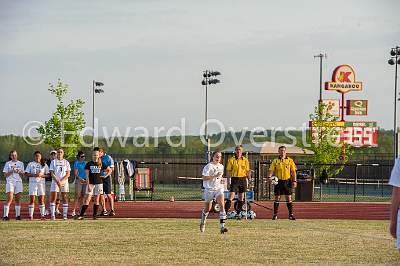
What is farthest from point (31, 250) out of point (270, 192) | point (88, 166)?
point (270, 192)

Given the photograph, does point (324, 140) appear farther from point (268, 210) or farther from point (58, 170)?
point (58, 170)

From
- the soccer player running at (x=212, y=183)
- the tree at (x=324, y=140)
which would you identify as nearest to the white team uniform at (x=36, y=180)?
the soccer player running at (x=212, y=183)

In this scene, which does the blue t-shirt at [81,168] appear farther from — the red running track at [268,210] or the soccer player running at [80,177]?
the red running track at [268,210]

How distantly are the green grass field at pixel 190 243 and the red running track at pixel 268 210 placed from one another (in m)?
3.95

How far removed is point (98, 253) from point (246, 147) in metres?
33.4

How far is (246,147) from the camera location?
48500 millimetres

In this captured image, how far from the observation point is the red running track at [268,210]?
88.9 ft

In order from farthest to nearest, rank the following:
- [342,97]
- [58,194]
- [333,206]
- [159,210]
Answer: [342,97] → [333,206] → [159,210] → [58,194]

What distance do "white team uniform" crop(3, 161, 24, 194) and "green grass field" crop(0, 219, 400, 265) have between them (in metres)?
1.61

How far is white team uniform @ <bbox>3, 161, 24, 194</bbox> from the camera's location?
23.7m

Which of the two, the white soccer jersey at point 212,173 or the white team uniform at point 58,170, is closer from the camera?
the white soccer jersey at point 212,173

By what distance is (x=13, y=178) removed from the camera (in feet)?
78.4

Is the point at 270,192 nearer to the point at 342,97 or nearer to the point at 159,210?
the point at 159,210

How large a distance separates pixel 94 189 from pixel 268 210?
26.6 ft
